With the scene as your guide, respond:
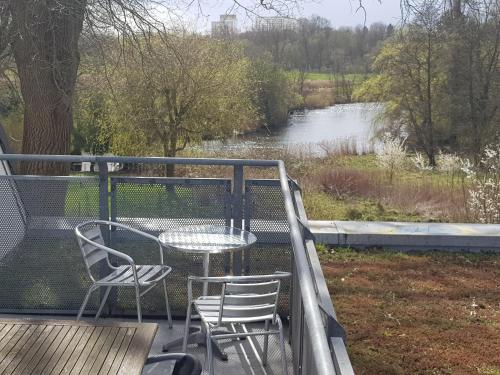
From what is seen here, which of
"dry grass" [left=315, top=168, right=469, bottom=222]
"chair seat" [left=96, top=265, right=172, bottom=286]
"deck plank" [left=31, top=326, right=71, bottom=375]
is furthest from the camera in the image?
"dry grass" [left=315, top=168, right=469, bottom=222]

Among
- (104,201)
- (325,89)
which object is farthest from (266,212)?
(325,89)

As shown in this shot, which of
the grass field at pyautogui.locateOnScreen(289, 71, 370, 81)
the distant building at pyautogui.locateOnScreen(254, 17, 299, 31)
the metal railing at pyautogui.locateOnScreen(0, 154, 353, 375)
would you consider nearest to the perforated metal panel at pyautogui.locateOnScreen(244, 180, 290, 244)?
the metal railing at pyautogui.locateOnScreen(0, 154, 353, 375)

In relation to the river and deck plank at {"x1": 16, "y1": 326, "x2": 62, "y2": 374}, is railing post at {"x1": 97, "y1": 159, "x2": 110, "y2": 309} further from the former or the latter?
the river

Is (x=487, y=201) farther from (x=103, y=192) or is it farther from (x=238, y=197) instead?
(x=103, y=192)

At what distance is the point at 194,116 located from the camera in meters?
16.9

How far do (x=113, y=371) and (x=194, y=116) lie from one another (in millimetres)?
14902

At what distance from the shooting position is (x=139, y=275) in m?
4.09

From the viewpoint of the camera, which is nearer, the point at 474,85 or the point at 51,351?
the point at 51,351

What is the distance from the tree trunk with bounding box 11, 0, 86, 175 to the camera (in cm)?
711

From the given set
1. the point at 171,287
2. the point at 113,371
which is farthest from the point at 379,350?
the point at 113,371

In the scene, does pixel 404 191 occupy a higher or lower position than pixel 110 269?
lower

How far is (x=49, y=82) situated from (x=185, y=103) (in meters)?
9.27

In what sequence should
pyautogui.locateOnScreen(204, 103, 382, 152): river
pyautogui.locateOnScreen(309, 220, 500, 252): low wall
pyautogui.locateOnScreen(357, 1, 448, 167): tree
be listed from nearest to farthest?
pyautogui.locateOnScreen(309, 220, 500, 252): low wall
pyautogui.locateOnScreen(204, 103, 382, 152): river
pyautogui.locateOnScreen(357, 1, 448, 167): tree

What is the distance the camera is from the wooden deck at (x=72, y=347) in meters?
2.25
